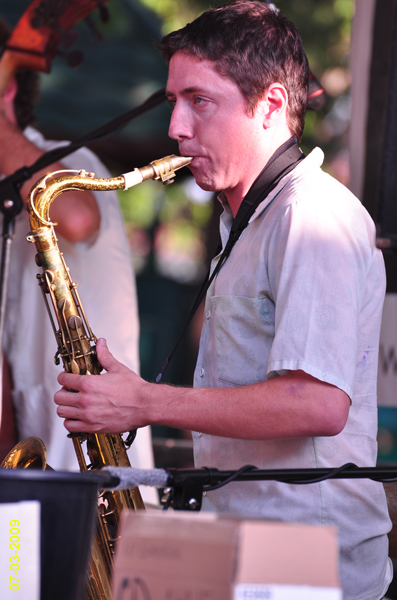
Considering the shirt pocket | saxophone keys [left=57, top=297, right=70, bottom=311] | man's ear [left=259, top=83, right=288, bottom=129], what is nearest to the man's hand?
the shirt pocket

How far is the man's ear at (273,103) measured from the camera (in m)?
1.71

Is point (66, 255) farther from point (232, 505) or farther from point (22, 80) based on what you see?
point (232, 505)

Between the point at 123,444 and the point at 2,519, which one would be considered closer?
the point at 2,519

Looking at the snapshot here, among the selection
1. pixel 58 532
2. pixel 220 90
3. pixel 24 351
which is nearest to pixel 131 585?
pixel 58 532

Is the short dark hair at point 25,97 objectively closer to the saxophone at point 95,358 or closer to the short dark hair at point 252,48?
the saxophone at point 95,358

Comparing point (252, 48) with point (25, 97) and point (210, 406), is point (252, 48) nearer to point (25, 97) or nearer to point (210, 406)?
point (210, 406)

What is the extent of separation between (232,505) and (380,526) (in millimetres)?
341

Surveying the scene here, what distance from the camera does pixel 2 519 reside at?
2.82 ft

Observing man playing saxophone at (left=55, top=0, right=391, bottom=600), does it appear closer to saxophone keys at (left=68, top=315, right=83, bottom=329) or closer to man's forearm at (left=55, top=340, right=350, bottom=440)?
man's forearm at (left=55, top=340, right=350, bottom=440)

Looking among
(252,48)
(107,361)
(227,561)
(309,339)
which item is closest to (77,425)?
(107,361)

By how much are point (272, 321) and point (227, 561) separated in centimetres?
82

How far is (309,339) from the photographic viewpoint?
4.30 feet

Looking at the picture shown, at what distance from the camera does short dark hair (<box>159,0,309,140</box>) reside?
169 centimetres

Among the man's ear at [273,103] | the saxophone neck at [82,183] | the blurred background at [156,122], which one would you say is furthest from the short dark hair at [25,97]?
the man's ear at [273,103]
